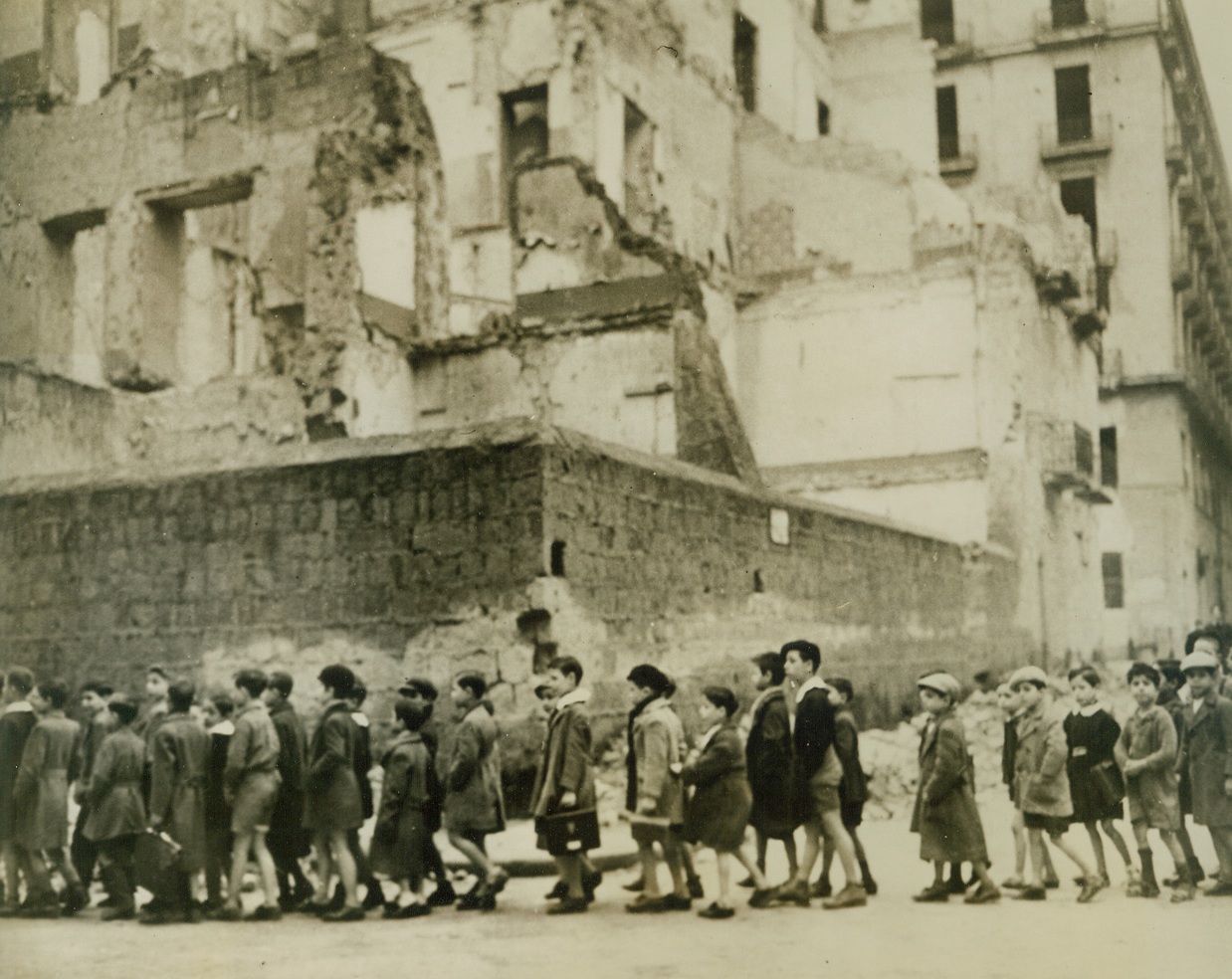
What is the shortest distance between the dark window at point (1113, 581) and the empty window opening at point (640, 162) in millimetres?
14806

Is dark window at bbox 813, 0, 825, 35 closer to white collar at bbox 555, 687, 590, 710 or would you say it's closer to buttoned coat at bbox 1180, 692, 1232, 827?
buttoned coat at bbox 1180, 692, 1232, 827

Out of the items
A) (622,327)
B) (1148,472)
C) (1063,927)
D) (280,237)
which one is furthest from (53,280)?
(1148,472)

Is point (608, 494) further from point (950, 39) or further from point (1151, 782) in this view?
point (950, 39)

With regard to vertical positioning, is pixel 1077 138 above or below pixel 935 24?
below

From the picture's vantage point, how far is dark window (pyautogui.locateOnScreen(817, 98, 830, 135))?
27.8 meters

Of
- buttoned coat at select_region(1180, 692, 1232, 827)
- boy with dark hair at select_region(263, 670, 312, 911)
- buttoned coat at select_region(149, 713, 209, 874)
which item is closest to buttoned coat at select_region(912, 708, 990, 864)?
buttoned coat at select_region(1180, 692, 1232, 827)

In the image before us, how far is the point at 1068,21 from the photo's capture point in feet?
84.4

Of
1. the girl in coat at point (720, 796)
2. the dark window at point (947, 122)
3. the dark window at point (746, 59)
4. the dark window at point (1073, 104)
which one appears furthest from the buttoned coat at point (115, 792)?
the dark window at point (1073, 104)

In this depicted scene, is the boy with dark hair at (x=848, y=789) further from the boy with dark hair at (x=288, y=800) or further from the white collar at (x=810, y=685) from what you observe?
the boy with dark hair at (x=288, y=800)

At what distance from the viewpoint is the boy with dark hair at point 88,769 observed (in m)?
7.90

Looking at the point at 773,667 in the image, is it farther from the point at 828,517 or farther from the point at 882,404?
the point at 882,404

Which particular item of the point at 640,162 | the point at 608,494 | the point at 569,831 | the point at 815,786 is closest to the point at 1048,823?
the point at 815,786

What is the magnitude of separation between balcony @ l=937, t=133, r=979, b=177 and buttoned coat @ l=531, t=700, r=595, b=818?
22987 millimetres

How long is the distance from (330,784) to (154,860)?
1.08 meters
